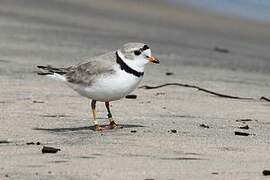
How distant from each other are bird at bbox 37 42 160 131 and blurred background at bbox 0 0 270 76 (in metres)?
2.49

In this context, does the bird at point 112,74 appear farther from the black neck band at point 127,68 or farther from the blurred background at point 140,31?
the blurred background at point 140,31

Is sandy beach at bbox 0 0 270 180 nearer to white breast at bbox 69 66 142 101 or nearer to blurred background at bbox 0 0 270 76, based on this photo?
blurred background at bbox 0 0 270 76

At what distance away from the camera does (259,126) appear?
7.30 metres

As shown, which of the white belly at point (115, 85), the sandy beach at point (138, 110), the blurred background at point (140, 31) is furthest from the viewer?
the blurred background at point (140, 31)

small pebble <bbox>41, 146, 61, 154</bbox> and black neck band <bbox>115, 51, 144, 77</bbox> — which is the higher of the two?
black neck band <bbox>115, 51, 144, 77</bbox>

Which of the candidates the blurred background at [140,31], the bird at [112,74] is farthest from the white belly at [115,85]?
the blurred background at [140,31]

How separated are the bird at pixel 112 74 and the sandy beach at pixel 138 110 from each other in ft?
0.99

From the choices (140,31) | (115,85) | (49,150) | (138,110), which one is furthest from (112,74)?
(140,31)

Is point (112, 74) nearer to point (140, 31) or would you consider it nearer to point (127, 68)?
point (127, 68)

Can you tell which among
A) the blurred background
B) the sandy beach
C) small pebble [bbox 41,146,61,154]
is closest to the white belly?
the sandy beach

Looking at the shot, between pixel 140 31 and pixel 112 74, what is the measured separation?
9226 millimetres

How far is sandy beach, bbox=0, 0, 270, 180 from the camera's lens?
5469 millimetres

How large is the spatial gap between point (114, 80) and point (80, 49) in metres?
5.40

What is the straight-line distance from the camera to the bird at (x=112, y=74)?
668cm
